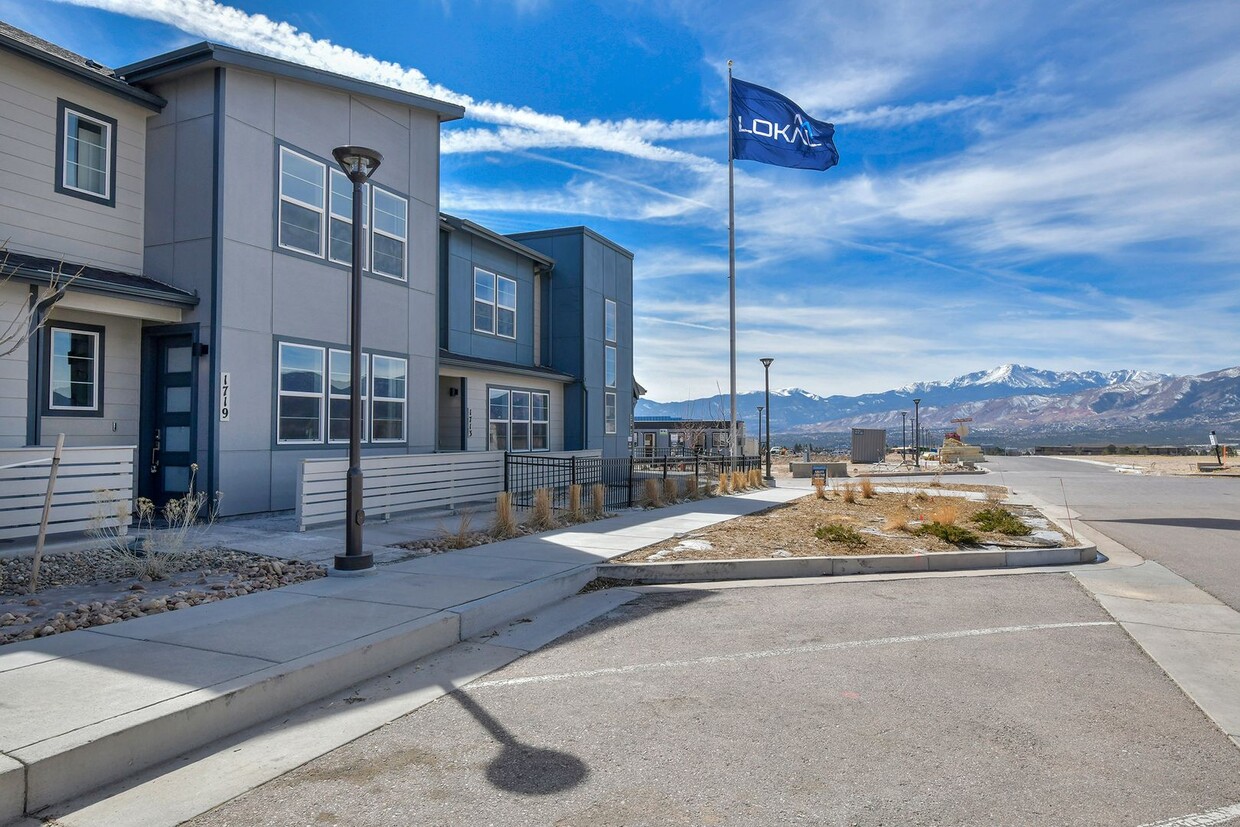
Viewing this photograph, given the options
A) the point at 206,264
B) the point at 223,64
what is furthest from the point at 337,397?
the point at 223,64

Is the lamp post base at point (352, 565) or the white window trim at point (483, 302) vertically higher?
the white window trim at point (483, 302)

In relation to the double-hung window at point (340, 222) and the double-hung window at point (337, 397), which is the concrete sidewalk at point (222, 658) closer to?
the double-hung window at point (337, 397)

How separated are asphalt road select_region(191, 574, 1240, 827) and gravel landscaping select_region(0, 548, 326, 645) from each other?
3.39 meters

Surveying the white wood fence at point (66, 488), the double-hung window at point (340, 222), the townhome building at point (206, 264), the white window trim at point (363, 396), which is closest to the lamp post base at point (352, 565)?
the white wood fence at point (66, 488)

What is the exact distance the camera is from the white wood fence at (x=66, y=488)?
919 cm

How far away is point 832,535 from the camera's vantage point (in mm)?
11648

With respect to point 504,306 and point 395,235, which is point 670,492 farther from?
point 395,235

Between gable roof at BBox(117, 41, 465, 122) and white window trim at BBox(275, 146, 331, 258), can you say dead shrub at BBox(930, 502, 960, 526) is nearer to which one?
white window trim at BBox(275, 146, 331, 258)

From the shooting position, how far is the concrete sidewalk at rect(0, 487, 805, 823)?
3998 mm

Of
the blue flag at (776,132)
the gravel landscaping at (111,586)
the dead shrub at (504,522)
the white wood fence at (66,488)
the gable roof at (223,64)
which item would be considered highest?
the blue flag at (776,132)

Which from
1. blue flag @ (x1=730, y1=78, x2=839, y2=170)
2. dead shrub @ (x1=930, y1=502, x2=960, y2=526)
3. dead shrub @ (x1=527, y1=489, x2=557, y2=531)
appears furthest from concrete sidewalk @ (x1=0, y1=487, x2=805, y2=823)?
blue flag @ (x1=730, y1=78, x2=839, y2=170)

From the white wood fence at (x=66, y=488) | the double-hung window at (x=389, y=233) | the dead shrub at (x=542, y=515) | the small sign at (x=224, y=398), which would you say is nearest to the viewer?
the white wood fence at (x=66, y=488)

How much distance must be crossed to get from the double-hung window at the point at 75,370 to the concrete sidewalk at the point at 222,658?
4.62 metres

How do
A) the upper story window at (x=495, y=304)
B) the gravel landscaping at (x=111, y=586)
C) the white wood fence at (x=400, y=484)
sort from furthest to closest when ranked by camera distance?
the upper story window at (x=495, y=304), the white wood fence at (x=400, y=484), the gravel landscaping at (x=111, y=586)
